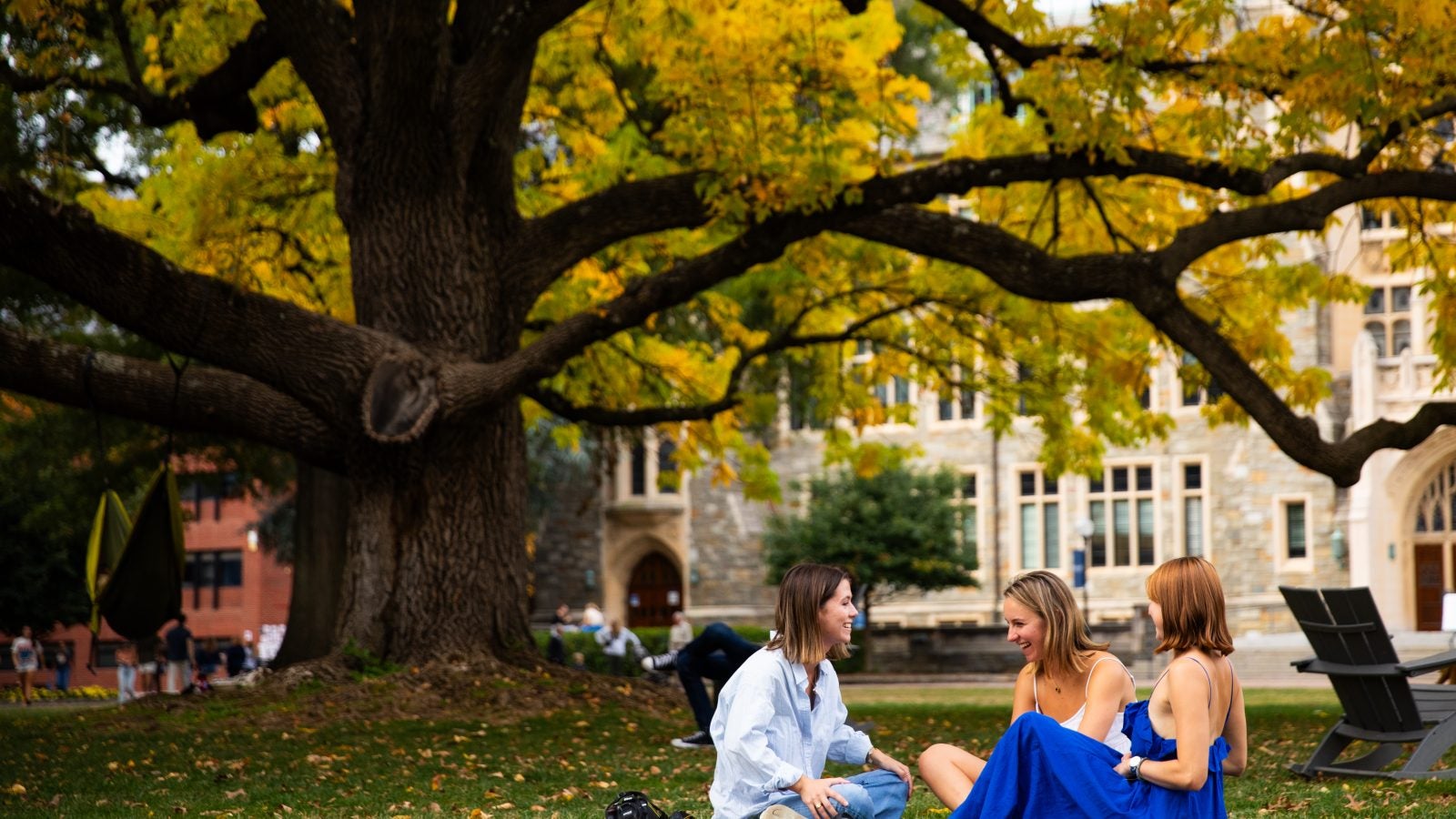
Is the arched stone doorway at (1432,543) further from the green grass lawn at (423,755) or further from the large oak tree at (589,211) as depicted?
the green grass lawn at (423,755)

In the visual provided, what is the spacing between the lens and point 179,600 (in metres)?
10.9

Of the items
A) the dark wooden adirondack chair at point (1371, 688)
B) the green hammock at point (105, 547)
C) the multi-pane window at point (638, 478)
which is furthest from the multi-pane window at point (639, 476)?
the dark wooden adirondack chair at point (1371, 688)

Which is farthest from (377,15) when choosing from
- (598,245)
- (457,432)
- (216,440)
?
(216,440)

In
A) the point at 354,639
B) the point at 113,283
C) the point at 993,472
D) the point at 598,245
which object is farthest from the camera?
the point at 993,472

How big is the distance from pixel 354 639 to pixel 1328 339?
27.3 meters

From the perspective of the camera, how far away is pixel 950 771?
4805 millimetres

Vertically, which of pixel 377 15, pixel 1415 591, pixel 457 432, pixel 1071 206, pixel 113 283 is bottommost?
pixel 1415 591

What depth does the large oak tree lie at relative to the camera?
436 inches

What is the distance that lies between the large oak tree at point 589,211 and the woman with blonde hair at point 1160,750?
659 centimetres

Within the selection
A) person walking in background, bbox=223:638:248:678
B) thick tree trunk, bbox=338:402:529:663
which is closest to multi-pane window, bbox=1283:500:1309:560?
person walking in background, bbox=223:638:248:678

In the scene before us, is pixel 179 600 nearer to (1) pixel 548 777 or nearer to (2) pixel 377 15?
(1) pixel 548 777

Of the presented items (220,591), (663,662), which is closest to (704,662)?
(663,662)

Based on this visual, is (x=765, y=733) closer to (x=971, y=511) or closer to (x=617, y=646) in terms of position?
(x=617, y=646)

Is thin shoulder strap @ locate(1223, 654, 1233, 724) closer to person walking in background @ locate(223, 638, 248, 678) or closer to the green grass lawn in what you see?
the green grass lawn
